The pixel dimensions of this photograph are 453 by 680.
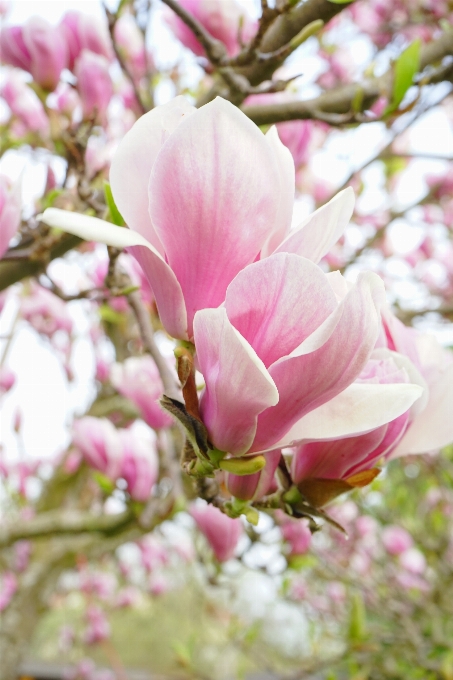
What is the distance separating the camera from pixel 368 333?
320 millimetres

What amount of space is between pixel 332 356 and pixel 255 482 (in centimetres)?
14

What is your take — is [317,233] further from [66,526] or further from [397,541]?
[397,541]

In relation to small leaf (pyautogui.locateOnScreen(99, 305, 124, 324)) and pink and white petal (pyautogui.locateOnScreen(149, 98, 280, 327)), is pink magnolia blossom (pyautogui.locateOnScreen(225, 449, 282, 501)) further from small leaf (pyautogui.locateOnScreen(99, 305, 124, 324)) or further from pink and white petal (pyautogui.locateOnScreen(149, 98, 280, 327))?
small leaf (pyautogui.locateOnScreen(99, 305, 124, 324))

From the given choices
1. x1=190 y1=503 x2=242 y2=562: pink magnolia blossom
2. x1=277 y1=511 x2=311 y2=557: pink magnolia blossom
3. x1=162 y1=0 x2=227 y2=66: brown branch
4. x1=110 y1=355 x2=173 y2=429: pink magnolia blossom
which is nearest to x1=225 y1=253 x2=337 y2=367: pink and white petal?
x1=162 y1=0 x2=227 y2=66: brown branch

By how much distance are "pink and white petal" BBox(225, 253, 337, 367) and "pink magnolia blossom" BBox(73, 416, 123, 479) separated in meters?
0.89

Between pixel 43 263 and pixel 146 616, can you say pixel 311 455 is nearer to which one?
pixel 43 263

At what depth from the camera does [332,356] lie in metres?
0.32

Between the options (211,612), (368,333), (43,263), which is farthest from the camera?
(211,612)

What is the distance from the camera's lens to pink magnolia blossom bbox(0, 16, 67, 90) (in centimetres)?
97

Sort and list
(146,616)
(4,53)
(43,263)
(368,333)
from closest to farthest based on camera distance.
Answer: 1. (368,333)
2. (43,263)
3. (4,53)
4. (146,616)

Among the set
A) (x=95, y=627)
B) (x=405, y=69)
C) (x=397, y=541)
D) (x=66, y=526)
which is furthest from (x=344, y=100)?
(x=95, y=627)

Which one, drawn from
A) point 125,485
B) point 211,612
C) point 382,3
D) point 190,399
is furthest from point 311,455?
point 211,612

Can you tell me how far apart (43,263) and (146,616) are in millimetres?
10042

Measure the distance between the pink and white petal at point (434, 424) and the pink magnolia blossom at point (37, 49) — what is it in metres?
0.91
